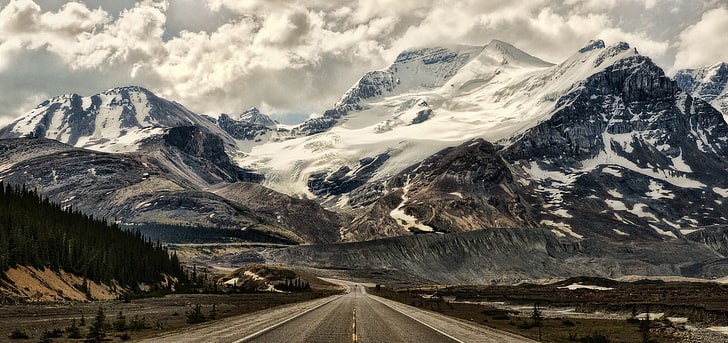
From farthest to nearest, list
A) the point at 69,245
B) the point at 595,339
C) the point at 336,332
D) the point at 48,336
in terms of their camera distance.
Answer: the point at 69,245 < the point at 595,339 < the point at 336,332 < the point at 48,336

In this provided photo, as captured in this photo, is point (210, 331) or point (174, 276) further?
point (174, 276)

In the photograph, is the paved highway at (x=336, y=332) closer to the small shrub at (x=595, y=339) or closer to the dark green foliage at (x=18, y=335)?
the small shrub at (x=595, y=339)

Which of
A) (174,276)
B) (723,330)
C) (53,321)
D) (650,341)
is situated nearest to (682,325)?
(723,330)

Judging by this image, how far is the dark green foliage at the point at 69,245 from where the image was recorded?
7706cm

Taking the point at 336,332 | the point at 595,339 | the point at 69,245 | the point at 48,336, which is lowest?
the point at 595,339

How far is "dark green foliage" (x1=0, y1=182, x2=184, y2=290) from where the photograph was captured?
253 feet

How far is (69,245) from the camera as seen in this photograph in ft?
286

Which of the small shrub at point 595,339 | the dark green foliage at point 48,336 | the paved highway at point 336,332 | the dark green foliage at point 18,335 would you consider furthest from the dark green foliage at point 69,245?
Answer: the small shrub at point 595,339

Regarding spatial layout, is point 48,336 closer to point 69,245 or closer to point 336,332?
point 336,332

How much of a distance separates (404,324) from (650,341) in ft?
50.8

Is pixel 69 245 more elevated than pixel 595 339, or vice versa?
pixel 69 245

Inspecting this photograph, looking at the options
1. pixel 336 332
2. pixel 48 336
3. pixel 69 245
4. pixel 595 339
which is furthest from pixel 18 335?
pixel 69 245

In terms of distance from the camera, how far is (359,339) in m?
31.0

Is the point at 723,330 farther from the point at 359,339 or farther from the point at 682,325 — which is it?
the point at 359,339
